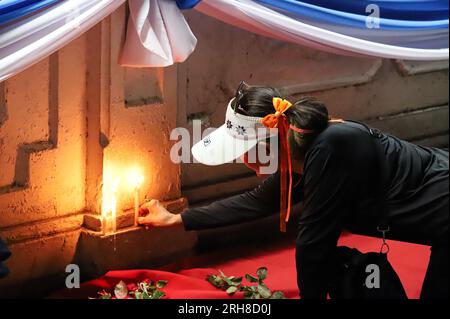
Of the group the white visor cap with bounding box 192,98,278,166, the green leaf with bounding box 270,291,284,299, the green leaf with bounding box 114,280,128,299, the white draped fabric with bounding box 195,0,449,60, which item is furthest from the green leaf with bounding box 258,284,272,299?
the white draped fabric with bounding box 195,0,449,60

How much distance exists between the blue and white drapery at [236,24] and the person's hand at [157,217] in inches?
23.4

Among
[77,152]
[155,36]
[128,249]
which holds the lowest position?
[128,249]

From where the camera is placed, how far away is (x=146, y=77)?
4566 mm

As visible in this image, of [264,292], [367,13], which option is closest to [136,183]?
[264,292]

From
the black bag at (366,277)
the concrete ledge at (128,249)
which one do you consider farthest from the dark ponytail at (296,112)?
the concrete ledge at (128,249)

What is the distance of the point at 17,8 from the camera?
375cm

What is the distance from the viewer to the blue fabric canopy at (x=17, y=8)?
371cm

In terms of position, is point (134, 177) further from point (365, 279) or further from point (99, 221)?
point (365, 279)

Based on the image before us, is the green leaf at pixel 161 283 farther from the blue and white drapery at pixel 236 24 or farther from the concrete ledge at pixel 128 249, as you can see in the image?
the blue and white drapery at pixel 236 24

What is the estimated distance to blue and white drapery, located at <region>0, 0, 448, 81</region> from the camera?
3.82 metres

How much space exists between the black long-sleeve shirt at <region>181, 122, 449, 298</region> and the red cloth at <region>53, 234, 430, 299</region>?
0.77 metres

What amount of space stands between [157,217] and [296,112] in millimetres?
895

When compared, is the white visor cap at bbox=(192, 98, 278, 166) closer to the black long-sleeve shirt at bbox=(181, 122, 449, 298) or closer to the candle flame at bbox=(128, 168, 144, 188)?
the black long-sleeve shirt at bbox=(181, 122, 449, 298)
